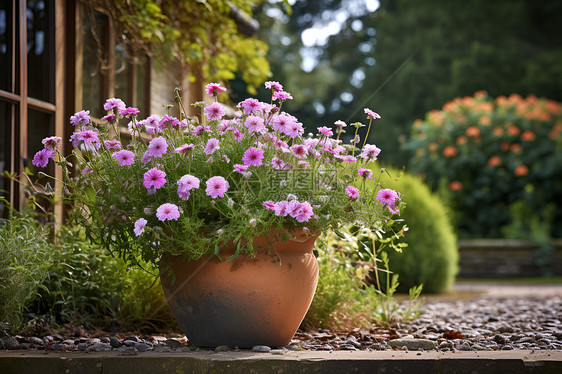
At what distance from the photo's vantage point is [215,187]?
1.92 metres

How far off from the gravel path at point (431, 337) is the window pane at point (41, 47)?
1422 millimetres

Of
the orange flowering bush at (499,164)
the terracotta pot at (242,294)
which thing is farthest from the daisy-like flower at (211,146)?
the orange flowering bush at (499,164)

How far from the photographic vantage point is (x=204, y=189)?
6.86ft

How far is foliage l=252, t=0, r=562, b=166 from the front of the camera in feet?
43.5

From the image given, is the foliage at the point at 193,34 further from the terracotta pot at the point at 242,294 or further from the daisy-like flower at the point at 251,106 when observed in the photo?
the terracotta pot at the point at 242,294

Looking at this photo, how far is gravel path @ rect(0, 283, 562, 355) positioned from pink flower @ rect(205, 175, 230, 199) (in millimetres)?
561

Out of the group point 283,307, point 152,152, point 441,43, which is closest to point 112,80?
point 152,152

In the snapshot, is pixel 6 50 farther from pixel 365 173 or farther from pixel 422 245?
pixel 422 245

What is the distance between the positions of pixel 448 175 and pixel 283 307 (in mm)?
6709

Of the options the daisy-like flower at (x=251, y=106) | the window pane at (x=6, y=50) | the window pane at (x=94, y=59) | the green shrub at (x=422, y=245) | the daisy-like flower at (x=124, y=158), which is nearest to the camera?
the daisy-like flower at (x=124, y=158)

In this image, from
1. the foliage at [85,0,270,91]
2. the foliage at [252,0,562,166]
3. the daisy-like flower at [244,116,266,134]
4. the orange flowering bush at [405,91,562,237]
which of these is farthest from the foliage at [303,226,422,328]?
the foliage at [252,0,562,166]

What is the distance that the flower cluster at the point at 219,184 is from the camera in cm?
199

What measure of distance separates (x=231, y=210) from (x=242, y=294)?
1.00 feet

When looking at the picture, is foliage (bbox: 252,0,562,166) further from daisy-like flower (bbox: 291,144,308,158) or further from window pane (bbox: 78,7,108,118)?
daisy-like flower (bbox: 291,144,308,158)
